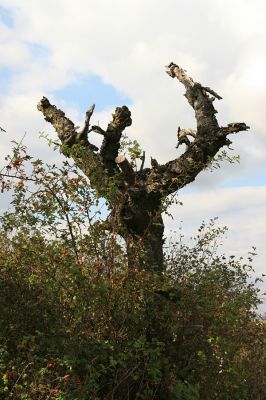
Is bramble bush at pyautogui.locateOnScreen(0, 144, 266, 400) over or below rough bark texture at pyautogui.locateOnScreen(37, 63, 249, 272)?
below

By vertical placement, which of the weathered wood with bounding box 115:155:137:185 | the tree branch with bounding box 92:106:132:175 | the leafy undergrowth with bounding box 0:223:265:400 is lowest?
the leafy undergrowth with bounding box 0:223:265:400

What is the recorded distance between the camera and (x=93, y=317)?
22.4 feet

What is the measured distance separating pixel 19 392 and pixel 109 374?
1.68m

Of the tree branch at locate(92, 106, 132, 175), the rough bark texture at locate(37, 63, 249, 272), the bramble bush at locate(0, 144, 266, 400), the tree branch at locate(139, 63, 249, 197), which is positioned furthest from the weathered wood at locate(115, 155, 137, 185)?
the bramble bush at locate(0, 144, 266, 400)

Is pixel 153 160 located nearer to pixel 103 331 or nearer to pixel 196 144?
pixel 196 144

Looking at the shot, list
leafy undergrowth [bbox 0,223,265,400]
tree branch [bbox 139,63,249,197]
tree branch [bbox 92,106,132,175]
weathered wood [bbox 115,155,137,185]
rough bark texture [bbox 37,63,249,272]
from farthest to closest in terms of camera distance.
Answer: tree branch [bbox 92,106,132,175] < tree branch [bbox 139,63,249,197] < rough bark texture [bbox 37,63,249,272] < weathered wood [bbox 115,155,137,185] < leafy undergrowth [bbox 0,223,265,400]

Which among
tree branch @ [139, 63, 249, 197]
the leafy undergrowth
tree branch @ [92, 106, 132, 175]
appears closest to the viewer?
the leafy undergrowth

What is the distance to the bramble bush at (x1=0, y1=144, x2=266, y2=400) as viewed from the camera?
21.0ft

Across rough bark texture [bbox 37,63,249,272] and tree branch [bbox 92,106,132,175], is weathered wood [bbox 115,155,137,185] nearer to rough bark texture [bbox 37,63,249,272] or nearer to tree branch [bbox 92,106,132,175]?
rough bark texture [bbox 37,63,249,272]

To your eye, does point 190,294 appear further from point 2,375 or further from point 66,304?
point 2,375

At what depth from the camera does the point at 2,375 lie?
19.4ft

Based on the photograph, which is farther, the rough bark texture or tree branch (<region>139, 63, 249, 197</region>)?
tree branch (<region>139, 63, 249, 197</region>)

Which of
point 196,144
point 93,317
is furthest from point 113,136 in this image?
point 93,317

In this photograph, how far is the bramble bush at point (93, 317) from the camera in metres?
6.39
